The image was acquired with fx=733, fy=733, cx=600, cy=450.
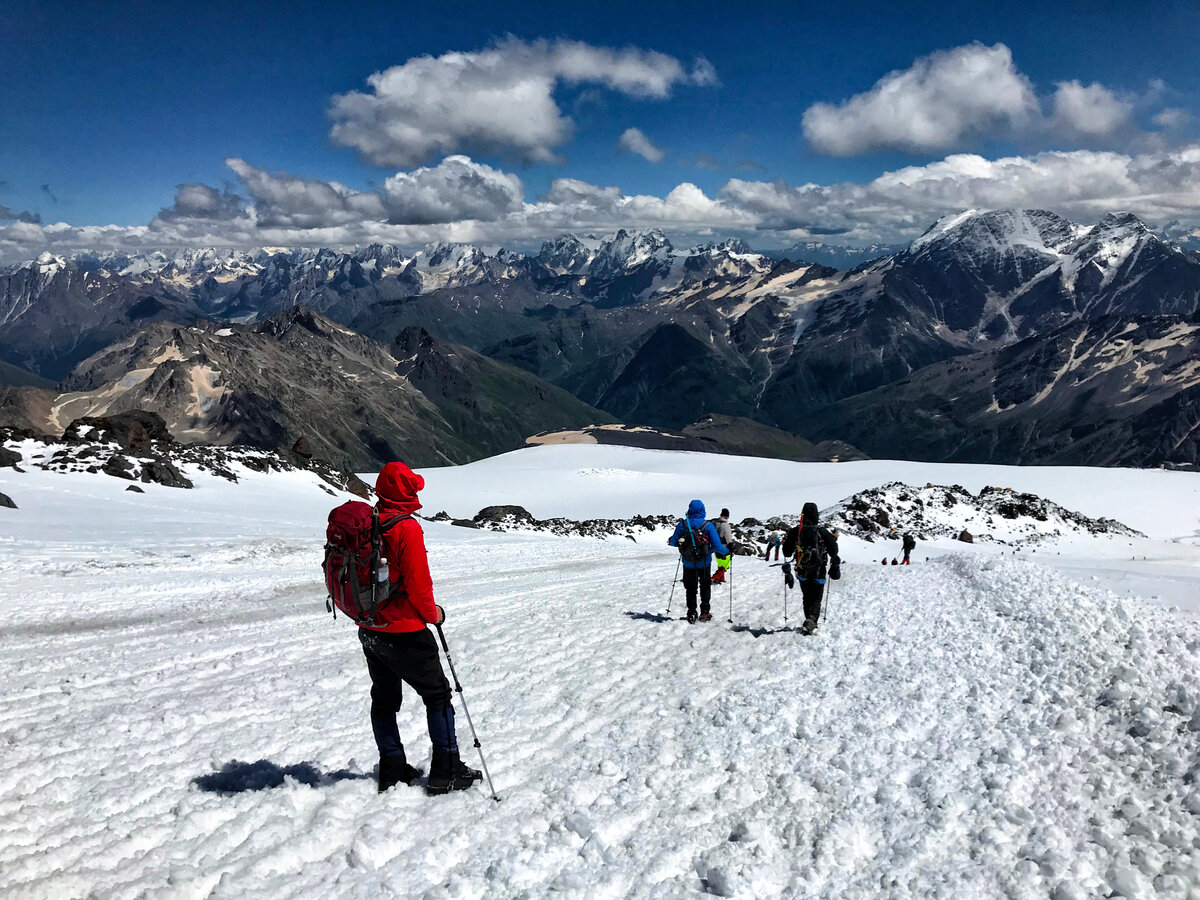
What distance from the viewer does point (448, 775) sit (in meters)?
7.02

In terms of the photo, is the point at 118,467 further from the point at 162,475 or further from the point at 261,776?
the point at 261,776

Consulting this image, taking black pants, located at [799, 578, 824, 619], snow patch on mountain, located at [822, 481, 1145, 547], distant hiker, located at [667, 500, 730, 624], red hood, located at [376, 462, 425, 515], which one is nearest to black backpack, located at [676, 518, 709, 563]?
distant hiker, located at [667, 500, 730, 624]

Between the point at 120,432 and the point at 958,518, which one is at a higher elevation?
the point at 120,432

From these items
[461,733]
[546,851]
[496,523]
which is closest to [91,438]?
[496,523]

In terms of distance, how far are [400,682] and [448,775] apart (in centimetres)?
102

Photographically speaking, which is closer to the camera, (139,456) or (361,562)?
(361,562)

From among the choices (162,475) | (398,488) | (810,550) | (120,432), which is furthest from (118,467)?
(398,488)

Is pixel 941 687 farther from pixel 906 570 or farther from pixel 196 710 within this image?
pixel 906 570

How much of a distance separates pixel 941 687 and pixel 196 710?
948 cm

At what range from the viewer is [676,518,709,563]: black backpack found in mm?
14289

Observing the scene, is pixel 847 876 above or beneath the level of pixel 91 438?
beneath

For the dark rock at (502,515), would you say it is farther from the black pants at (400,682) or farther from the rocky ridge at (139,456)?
the black pants at (400,682)

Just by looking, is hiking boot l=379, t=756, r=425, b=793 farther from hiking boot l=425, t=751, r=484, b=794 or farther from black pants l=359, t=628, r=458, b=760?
hiking boot l=425, t=751, r=484, b=794

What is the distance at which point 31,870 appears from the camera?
5355mm
